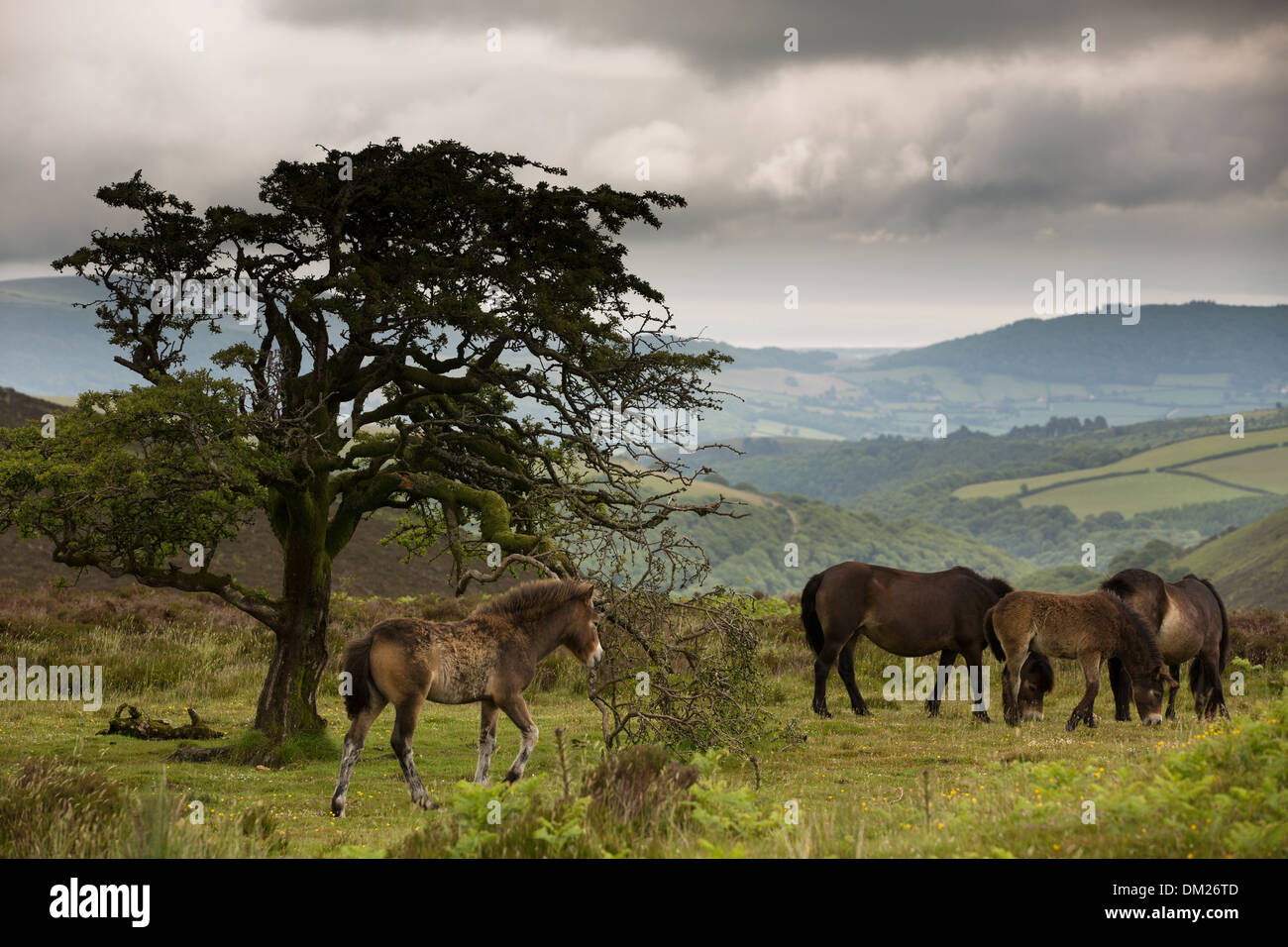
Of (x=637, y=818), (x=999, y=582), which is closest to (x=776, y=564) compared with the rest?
(x=999, y=582)

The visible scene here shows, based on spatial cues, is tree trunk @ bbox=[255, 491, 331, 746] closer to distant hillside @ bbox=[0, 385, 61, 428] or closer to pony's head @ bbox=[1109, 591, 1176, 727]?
pony's head @ bbox=[1109, 591, 1176, 727]

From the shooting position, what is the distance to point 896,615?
830 inches

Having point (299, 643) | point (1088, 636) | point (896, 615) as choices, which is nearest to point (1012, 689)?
point (1088, 636)

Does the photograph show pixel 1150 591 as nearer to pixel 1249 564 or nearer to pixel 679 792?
pixel 679 792

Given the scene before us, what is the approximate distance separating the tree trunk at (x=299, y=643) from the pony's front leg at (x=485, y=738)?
466 centimetres

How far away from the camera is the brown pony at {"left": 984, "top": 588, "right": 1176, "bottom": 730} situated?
17797 mm

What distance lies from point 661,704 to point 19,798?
7660 mm

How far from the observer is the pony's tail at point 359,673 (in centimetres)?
1241

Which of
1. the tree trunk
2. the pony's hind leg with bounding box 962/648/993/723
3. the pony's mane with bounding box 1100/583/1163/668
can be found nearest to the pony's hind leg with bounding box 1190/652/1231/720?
the pony's mane with bounding box 1100/583/1163/668

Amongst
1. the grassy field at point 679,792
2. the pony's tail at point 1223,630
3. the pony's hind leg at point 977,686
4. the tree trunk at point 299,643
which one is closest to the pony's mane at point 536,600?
the grassy field at point 679,792

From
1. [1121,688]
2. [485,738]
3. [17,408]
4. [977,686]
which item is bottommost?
[977,686]

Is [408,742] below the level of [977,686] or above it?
above

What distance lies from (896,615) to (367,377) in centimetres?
1094
